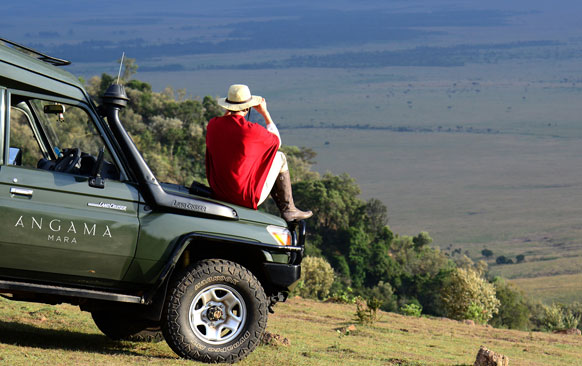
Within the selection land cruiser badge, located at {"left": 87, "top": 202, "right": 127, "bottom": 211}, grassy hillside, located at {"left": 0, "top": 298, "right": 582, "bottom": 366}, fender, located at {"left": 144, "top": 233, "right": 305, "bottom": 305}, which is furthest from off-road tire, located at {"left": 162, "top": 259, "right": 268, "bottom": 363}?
land cruiser badge, located at {"left": 87, "top": 202, "right": 127, "bottom": 211}

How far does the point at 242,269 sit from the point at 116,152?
4.80 feet

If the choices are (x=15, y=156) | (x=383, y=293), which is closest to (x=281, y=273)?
(x=15, y=156)

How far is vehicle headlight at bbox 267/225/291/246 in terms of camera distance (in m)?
8.33

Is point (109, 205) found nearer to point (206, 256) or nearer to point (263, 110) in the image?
point (206, 256)

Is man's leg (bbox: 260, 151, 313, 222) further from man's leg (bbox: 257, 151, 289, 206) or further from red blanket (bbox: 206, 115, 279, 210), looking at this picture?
red blanket (bbox: 206, 115, 279, 210)

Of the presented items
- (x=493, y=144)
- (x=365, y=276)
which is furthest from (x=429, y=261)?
(x=493, y=144)

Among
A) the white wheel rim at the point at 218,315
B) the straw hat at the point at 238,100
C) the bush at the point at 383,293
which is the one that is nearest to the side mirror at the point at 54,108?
the straw hat at the point at 238,100

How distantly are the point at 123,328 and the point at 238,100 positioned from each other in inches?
98.3

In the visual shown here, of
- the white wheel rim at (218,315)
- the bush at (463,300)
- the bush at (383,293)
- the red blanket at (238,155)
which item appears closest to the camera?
the white wheel rim at (218,315)

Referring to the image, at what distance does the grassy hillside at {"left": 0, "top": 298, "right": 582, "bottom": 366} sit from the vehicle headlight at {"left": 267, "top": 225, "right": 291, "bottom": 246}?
1138 mm

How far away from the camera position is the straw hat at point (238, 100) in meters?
8.59

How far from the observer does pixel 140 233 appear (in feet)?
25.4

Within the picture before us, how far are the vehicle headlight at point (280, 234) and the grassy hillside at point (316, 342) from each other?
1.14 meters

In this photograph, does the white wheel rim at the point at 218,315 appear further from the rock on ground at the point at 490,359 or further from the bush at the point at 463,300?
the bush at the point at 463,300
